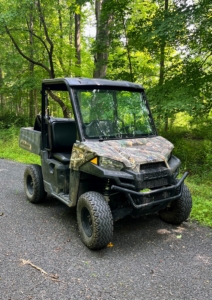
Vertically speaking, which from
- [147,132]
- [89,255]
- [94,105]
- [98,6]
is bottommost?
[89,255]

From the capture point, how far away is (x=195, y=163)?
25.2 ft

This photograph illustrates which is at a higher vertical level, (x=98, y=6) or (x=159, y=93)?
(x=98, y=6)

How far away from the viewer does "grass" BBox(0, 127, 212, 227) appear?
14.3 feet

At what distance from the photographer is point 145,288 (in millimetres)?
2504

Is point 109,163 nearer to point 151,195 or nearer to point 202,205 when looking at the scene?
point 151,195

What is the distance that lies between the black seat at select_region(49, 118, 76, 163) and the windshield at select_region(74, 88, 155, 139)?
793 mm

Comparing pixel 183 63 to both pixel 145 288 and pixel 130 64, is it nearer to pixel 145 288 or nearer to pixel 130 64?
pixel 130 64

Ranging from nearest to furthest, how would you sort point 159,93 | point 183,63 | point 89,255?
point 89,255, point 159,93, point 183,63

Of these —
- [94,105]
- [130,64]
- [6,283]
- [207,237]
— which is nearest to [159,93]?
[130,64]

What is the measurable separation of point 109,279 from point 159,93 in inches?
202

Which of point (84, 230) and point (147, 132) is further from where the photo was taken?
point (147, 132)

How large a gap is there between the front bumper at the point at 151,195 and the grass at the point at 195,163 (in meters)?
1.08

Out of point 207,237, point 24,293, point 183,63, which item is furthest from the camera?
point 183,63

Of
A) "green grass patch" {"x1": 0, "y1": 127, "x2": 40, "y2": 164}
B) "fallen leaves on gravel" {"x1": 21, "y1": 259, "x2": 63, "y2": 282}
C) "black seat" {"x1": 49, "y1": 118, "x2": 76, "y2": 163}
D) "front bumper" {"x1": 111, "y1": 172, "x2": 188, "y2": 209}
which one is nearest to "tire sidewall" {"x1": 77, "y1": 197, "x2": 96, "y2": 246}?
"front bumper" {"x1": 111, "y1": 172, "x2": 188, "y2": 209}
